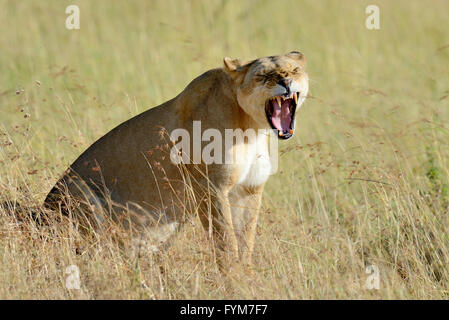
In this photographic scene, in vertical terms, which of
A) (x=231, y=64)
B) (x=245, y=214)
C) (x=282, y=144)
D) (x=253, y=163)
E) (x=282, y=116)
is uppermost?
(x=231, y=64)

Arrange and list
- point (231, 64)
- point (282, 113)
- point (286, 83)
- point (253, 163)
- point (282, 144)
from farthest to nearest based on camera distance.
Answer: point (282, 144) < point (253, 163) < point (231, 64) < point (282, 113) < point (286, 83)

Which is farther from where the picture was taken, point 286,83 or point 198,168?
point 198,168

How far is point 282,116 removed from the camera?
516 centimetres

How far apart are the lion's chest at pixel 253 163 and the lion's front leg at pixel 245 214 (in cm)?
11

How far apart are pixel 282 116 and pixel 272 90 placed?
25 centimetres

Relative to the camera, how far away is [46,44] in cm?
1236

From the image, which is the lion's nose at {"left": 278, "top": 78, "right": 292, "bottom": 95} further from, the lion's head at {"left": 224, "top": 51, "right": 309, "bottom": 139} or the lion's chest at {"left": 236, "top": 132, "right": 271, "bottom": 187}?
the lion's chest at {"left": 236, "top": 132, "right": 271, "bottom": 187}

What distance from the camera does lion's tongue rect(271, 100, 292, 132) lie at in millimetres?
5116

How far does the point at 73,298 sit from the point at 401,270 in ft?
7.86

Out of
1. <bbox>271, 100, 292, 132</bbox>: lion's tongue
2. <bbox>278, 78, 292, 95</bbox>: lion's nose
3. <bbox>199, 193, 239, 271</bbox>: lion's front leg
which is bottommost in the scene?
<bbox>199, 193, 239, 271</bbox>: lion's front leg

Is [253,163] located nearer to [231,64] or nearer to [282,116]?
[282,116]

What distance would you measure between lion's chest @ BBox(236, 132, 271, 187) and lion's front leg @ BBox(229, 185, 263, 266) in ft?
0.36

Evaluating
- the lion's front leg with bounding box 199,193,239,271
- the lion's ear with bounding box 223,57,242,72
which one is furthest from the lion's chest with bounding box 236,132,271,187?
the lion's ear with bounding box 223,57,242,72

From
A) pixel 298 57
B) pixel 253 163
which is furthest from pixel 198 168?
pixel 298 57
